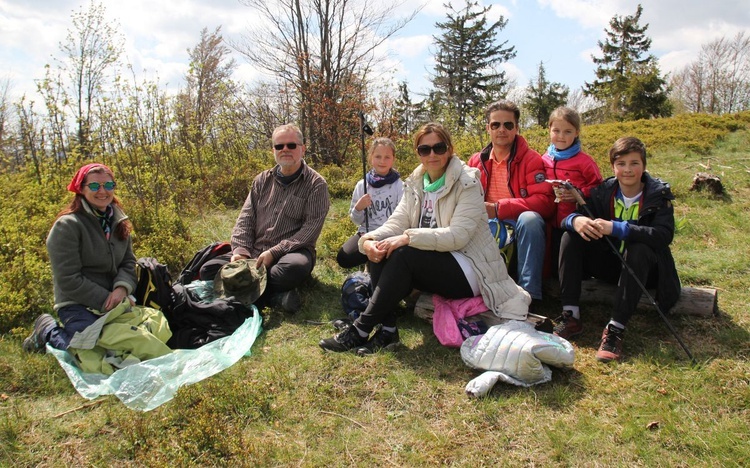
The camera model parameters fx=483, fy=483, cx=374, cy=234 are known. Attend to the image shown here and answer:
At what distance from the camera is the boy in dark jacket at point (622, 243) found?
10.0ft

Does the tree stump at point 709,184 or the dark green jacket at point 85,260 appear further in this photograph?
the tree stump at point 709,184

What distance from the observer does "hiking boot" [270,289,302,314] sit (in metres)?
4.10

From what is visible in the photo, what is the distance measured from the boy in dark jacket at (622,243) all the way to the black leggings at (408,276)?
767mm

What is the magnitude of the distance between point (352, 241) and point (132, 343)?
7.00 ft

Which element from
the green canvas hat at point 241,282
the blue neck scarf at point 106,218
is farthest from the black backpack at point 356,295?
the blue neck scarf at point 106,218

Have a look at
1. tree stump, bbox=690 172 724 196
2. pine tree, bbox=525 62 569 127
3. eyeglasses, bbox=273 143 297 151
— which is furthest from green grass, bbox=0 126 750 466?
pine tree, bbox=525 62 569 127

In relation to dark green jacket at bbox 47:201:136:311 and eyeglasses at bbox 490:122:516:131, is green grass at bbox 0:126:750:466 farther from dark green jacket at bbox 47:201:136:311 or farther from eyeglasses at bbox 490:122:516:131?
eyeglasses at bbox 490:122:516:131

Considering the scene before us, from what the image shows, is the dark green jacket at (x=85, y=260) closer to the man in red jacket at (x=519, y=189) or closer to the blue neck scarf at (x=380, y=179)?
the blue neck scarf at (x=380, y=179)

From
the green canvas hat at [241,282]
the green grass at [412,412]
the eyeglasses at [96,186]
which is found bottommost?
the green grass at [412,412]

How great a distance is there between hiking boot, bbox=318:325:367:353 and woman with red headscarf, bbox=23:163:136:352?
1.51 m

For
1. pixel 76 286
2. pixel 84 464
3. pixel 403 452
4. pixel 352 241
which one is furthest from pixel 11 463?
pixel 352 241

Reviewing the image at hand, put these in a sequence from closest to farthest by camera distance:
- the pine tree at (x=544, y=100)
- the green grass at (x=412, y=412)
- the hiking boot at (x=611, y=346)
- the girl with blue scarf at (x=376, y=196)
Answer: the green grass at (x=412, y=412) < the hiking boot at (x=611, y=346) < the girl with blue scarf at (x=376, y=196) < the pine tree at (x=544, y=100)

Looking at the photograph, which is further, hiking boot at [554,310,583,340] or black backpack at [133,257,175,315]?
black backpack at [133,257,175,315]

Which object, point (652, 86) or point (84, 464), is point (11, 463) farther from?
point (652, 86)
